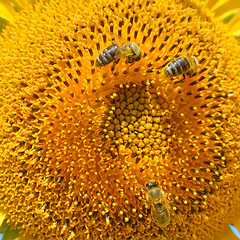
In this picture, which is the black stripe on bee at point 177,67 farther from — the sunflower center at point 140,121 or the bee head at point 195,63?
the sunflower center at point 140,121

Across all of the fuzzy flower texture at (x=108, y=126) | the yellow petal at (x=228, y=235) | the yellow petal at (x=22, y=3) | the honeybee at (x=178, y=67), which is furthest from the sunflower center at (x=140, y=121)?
the yellow petal at (x=228, y=235)

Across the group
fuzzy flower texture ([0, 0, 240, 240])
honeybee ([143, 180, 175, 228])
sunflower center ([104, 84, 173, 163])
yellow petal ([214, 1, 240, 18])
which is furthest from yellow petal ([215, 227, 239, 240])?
yellow petal ([214, 1, 240, 18])

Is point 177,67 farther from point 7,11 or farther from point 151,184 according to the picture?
point 7,11

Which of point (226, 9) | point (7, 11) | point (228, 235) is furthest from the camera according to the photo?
point (226, 9)

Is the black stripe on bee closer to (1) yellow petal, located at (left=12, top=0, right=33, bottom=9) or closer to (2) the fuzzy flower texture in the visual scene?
(2) the fuzzy flower texture

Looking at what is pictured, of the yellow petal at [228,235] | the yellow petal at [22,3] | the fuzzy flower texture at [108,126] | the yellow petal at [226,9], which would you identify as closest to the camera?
the fuzzy flower texture at [108,126]

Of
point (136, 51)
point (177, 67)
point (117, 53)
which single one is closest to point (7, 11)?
point (117, 53)

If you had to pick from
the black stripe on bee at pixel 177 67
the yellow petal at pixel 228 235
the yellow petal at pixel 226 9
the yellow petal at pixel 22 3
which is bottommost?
the yellow petal at pixel 228 235

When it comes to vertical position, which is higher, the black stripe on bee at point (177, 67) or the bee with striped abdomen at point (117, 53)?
the bee with striped abdomen at point (117, 53)
